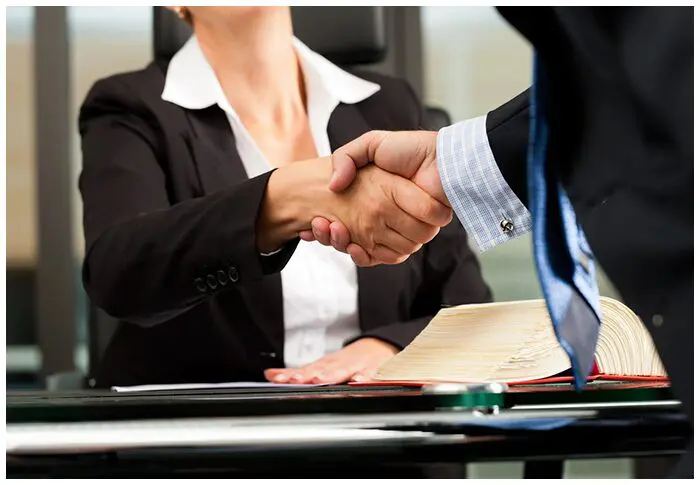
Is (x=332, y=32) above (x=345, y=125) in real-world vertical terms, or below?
above

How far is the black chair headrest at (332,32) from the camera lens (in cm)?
112

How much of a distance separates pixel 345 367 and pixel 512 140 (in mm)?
256

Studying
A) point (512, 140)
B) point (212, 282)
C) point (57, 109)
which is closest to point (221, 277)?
point (212, 282)

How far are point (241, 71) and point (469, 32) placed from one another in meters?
1.21

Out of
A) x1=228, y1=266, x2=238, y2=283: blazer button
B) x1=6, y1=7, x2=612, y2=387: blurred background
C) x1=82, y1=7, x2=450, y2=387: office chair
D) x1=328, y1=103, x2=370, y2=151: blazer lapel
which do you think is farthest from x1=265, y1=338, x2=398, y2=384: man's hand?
x1=6, y1=7, x2=612, y2=387: blurred background

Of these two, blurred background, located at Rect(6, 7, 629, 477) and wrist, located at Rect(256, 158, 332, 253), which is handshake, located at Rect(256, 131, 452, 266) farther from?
blurred background, located at Rect(6, 7, 629, 477)

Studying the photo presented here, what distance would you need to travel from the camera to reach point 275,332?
39.2 inches

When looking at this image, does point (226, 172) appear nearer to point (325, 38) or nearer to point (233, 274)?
point (233, 274)

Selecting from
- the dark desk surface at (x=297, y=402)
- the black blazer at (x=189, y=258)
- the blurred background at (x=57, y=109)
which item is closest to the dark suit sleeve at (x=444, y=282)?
the black blazer at (x=189, y=258)

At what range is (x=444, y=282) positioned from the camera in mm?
990

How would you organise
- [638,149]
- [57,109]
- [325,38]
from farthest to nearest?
[57,109] < [325,38] < [638,149]

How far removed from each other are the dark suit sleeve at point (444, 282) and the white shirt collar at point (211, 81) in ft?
0.64
